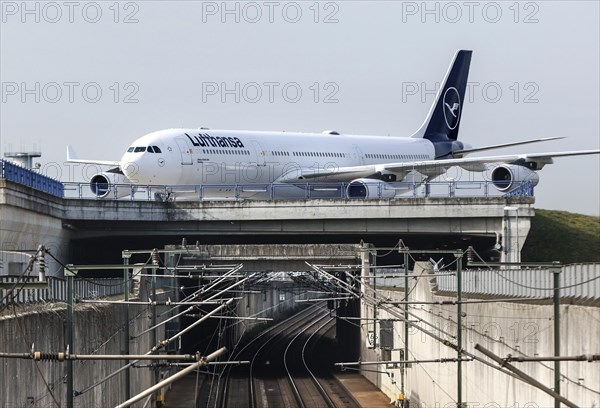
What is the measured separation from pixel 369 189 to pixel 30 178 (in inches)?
792

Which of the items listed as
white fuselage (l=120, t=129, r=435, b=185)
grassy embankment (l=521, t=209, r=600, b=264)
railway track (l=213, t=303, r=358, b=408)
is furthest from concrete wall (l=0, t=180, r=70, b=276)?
grassy embankment (l=521, t=209, r=600, b=264)

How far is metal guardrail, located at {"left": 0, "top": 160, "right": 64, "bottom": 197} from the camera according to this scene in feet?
143

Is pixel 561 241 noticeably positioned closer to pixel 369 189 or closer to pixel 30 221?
pixel 369 189

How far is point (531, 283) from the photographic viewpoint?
26.9 m

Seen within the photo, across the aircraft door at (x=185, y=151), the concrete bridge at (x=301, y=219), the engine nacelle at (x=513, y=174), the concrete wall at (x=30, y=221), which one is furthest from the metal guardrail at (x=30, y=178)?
the engine nacelle at (x=513, y=174)

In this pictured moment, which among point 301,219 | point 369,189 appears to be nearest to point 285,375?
point 301,219

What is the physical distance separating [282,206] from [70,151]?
23090 millimetres

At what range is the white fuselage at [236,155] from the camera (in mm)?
61156

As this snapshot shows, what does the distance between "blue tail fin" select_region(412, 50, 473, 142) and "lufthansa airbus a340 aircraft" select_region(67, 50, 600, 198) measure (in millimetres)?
149

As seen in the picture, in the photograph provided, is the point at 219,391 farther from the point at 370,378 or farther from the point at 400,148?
the point at 400,148

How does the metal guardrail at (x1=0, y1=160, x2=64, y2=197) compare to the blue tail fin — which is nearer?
the metal guardrail at (x1=0, y1=160, x2=64, y2=197)

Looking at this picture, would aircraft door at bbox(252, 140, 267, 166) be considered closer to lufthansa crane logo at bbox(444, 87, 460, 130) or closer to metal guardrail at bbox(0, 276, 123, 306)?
lufthansa crane logo at bbox(444, 87, 460, 130)

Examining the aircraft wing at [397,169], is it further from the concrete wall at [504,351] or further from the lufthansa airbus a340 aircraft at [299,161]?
the concrete wall at [504,351]

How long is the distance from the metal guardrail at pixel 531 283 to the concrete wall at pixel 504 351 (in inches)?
19.2
